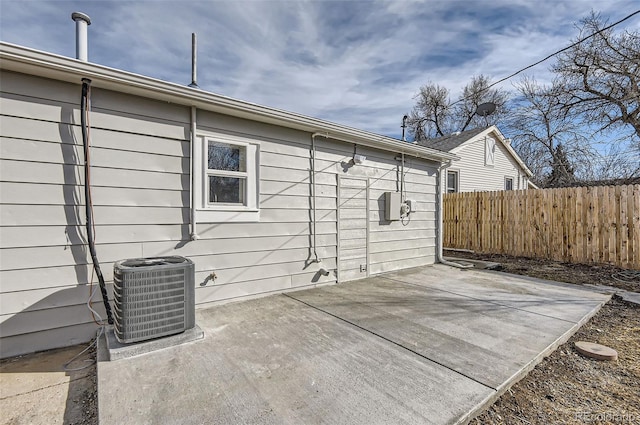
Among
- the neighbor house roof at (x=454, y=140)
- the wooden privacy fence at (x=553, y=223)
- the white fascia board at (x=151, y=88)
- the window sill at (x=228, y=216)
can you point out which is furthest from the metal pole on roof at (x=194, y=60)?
the neighbor house roof at (x=454, y=140)

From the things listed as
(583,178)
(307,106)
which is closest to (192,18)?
(307,106)

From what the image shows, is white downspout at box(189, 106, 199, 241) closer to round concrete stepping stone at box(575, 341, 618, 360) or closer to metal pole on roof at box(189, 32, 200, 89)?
metal pole on roof at box(189, 32, 200, 89)

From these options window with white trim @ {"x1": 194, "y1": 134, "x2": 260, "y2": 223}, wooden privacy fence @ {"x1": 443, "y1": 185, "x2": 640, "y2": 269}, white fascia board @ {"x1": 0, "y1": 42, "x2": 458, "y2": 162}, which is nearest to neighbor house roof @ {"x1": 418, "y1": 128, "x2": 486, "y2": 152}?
wooden privacy fence @ {"x1": 443, "y1": 185, "x2": 640, "y2": 269}

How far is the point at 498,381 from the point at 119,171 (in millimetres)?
3750

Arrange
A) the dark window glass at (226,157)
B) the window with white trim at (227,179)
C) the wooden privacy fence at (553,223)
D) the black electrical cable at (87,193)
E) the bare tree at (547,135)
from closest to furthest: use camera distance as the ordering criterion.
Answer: the black electrical cable at (87,193)
the window with white trim at (227,179)
the dark window glass at (226,157)
the wooden privacy fence at (553,223)
the bare tree at (547,135)

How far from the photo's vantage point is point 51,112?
2.78 metres

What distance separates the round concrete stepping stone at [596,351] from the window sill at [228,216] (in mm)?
3596

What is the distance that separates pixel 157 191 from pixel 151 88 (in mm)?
1053

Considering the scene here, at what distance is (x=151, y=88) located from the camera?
306 cm

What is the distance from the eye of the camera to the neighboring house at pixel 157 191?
2652 millimetres

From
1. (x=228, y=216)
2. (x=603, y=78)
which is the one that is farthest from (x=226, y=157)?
(x=603, y=78)

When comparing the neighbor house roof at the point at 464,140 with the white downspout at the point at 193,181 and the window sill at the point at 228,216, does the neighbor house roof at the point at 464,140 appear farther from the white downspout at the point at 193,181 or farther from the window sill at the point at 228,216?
the white downspout at the point at 193,181

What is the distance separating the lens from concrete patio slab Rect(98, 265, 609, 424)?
1783mm

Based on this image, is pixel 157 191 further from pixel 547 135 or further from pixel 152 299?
pixel 547 135
